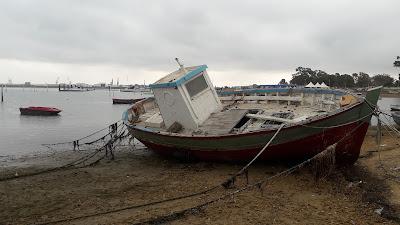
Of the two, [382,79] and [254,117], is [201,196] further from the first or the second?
[382,79]

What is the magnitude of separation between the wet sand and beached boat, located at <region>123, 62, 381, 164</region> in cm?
76

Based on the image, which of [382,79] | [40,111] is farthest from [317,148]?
[382,79]

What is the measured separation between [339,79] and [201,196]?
107 m

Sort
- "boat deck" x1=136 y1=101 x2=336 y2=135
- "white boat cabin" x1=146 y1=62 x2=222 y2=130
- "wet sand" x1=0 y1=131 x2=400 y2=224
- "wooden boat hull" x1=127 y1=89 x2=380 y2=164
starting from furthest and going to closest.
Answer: "white boat cabin" x1=146 y1=62 x2=222 y2=130
"boat deck" x1=136 y1=101 x2=336 y2=135
"wooden boat hull" x1=127 y1=89 x2=380 y2=164
"wet sand" x1=0 y1=131 x2=400 y2=224

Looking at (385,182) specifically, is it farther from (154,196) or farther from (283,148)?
(154,196)

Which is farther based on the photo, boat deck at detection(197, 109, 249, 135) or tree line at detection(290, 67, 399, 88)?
tree line at detection(290, 67, 399, 88)

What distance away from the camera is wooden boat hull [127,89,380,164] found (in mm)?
11797

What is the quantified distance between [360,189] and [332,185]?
75 centimetres

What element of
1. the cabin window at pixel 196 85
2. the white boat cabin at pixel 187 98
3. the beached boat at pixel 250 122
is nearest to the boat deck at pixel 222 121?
the beached boat at pixel 250 122

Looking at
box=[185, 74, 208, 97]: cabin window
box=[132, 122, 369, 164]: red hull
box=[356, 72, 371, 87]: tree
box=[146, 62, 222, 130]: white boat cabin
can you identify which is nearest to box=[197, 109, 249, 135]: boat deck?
box=[146, 62, 222, 130]: white boat cabin

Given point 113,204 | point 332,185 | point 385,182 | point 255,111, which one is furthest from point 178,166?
point 385,182

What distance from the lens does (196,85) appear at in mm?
16453

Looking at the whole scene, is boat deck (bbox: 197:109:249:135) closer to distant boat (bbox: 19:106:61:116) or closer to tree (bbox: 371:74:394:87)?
distant boat (bbox: 19:106:61:116)

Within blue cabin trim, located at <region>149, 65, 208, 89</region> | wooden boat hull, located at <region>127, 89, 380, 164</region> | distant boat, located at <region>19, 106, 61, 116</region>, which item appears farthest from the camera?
distant boat, located at <region>19, 106, 61, 116</region>
